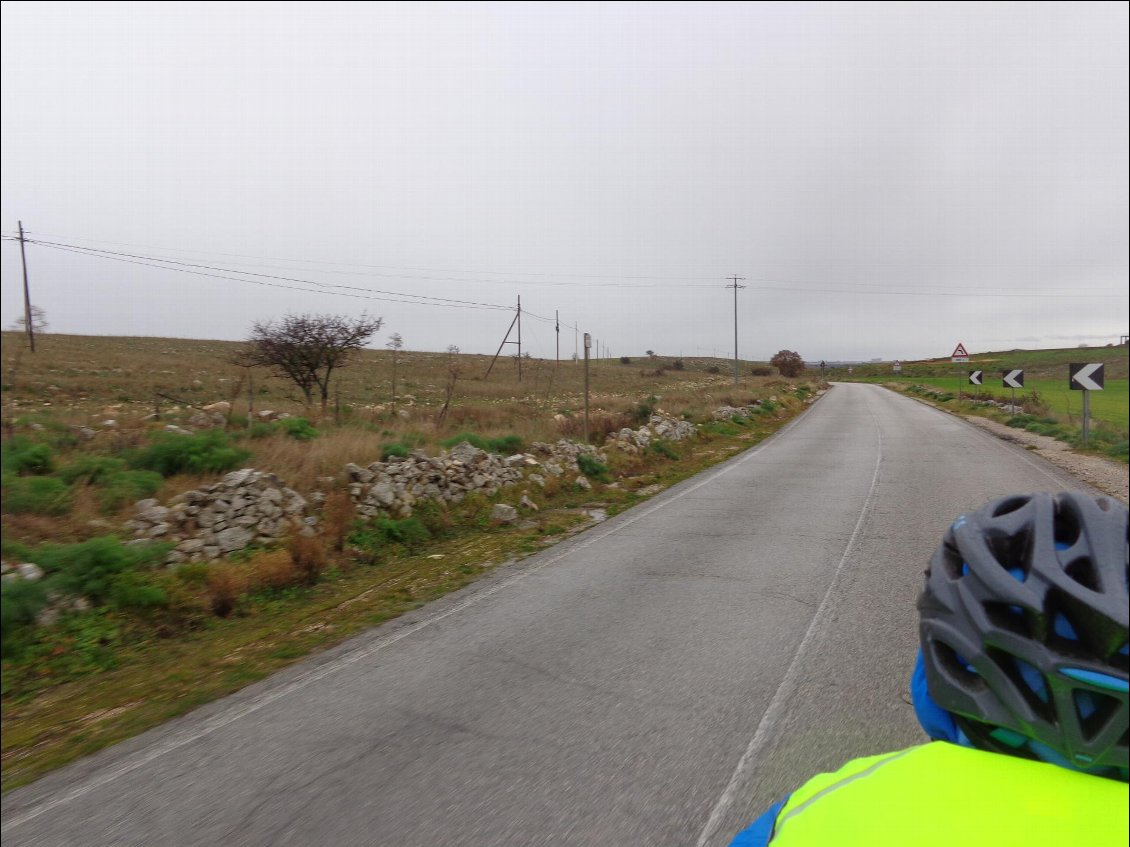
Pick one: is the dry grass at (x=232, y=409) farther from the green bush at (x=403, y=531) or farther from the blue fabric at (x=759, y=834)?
the blue fabric at (x=759, y=834)

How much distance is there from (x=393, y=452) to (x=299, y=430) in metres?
1.77

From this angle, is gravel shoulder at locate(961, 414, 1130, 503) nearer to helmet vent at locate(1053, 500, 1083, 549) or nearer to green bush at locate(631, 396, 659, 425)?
green bush at locate(631, 396, 659, 425)

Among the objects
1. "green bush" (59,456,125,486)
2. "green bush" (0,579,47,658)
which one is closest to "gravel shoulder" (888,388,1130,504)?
"green bush" (0,579,47,658)

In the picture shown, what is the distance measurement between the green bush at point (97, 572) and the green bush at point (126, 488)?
1.23 meters

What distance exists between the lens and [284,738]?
4.14m

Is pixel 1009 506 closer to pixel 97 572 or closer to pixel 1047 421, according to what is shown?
pixel 97 572

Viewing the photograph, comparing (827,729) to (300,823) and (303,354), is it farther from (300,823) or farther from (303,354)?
(303,354)

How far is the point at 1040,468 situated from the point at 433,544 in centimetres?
1286

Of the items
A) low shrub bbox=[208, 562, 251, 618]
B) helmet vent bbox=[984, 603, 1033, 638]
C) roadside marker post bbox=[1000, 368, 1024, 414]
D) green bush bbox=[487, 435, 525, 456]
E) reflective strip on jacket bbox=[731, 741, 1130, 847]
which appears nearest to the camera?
reflective strip on jacket bbox=[731, 741, 1130, 847]

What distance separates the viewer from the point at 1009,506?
1.70 metres

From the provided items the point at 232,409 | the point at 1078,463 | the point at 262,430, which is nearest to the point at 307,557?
the point at 262,430

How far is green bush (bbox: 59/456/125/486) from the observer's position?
27.3 feet

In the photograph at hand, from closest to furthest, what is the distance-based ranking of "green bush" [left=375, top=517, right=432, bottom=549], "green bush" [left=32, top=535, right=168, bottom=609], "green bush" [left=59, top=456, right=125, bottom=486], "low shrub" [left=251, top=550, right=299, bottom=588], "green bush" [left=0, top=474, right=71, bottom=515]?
"green bush" [left=32, top=535, right=168, bottom=609]
"green bush" [left=0, top=474, right=71, bottom=515]
"low shrub" [left=251, top=550, right=299, bottom=588]
"green bush" [left=59, top=456, right=125, bottom=486]
"green bush" [left=375, top=517, right=432, bottom=549]

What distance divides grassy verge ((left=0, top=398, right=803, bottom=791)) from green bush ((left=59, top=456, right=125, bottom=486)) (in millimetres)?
2783
